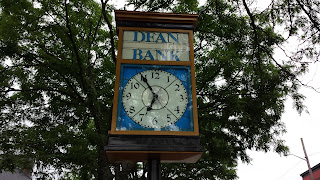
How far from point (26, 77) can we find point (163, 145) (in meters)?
5.53

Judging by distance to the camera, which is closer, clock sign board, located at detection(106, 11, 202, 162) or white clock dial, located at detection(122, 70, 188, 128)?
clock sign board, located at detection(106, 11, 202, 162)

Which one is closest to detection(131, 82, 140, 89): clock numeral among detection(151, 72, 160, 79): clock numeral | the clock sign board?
the clock sign board

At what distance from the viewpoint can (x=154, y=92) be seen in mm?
2326

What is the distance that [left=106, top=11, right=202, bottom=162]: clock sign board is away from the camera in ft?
6.70

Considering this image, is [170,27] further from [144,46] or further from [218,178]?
[218,178]

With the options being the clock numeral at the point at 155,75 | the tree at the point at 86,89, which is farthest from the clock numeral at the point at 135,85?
the tree at the point at 86,89

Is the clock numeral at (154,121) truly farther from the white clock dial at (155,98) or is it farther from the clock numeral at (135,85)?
the clock numeral at (135,85)

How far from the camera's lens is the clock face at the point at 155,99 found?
216cm

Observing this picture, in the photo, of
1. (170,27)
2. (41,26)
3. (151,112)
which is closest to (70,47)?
(41,26)

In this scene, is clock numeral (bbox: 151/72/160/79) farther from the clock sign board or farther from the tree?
the tree

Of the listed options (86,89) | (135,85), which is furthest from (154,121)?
(86,89)

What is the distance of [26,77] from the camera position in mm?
6551

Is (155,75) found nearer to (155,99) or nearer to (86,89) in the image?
(155,99)

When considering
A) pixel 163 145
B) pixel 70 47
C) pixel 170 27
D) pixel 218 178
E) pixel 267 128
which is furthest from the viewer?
pixel 218 178
